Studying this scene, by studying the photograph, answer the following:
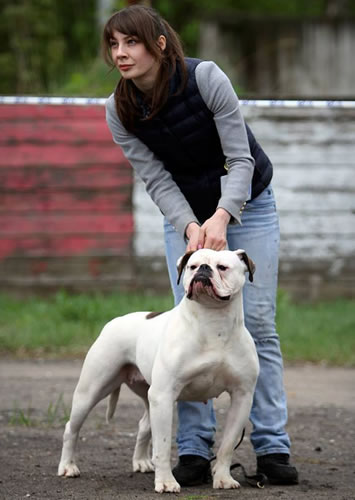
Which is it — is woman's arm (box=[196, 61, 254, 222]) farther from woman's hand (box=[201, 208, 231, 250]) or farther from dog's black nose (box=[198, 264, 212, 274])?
dog's black nose (box=[198, 264, 212, 274])

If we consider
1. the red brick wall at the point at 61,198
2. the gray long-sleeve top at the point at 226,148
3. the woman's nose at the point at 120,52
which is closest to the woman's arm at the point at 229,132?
the gray long-sleeve top at the point at 226,148

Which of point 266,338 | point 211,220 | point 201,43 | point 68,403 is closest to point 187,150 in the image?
point 211,220

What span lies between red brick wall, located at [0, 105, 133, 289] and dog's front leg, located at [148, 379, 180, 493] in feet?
22.1

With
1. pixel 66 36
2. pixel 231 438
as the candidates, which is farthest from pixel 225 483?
pixel 66 36

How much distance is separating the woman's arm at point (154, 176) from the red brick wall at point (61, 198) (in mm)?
6058

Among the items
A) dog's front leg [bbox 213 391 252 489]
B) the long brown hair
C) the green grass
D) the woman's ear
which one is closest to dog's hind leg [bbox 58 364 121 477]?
dog's front leg [bbox 213 391 252 489]

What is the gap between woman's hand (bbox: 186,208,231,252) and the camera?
15.7 feet

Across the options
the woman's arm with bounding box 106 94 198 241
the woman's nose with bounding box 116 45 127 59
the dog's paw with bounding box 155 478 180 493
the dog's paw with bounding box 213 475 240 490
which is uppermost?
the woman's nose with bounding box 116 45 127 59

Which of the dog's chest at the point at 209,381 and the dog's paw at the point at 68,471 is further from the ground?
the dog's chest at the point at 209,381

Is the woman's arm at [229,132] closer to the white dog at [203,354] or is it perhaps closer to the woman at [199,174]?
the woman at [199,174]

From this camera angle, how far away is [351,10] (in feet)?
78.6

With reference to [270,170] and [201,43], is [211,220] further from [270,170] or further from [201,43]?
[201,43]

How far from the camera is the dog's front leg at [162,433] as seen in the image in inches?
183

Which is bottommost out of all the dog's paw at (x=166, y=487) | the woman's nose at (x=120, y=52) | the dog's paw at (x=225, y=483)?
the dog's paw at (x=225, y=483)
